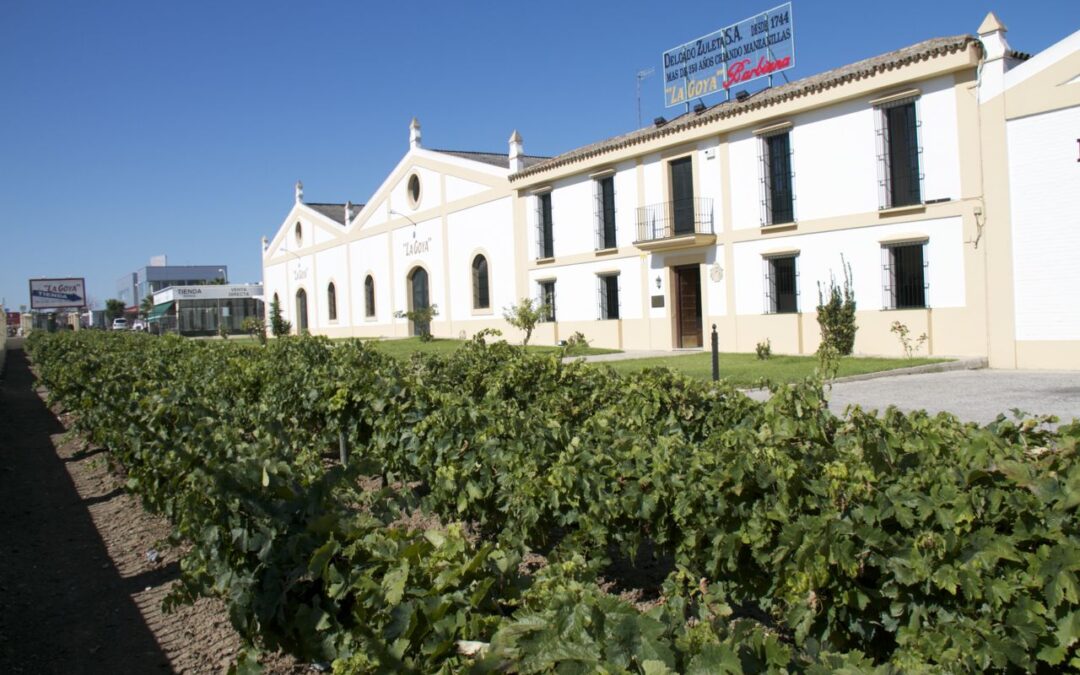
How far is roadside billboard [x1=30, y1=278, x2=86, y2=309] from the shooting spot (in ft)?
243

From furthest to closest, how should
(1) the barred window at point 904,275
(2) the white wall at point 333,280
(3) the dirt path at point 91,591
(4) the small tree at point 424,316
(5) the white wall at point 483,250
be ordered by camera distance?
1. (2) the white wall at point 333,280
2. (4) the small tree at point 424,316
3. (5) the white wall at point 483,250
4. (1) the barred window at point 904,275
5. (3) the dirt path at point 91,591

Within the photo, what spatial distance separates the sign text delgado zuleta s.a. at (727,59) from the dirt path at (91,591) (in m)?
19.6

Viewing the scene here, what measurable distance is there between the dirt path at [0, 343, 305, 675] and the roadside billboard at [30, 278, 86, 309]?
77210 mm

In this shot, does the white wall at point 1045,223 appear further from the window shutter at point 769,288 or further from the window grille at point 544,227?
the window grille at point 544,227

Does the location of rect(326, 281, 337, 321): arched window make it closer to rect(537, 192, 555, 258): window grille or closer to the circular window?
the circular window

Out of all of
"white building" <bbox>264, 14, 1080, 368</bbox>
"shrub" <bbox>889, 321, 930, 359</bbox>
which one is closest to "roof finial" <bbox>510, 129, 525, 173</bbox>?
"white building" <bbox>264, 14, 1080, 368</bbox>

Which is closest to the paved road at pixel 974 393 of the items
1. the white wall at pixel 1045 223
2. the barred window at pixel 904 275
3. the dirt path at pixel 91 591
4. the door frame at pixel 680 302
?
the white wall at pixel 1045 223

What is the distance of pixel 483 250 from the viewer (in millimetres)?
29641

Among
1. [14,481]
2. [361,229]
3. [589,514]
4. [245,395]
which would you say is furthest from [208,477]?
[361,229]

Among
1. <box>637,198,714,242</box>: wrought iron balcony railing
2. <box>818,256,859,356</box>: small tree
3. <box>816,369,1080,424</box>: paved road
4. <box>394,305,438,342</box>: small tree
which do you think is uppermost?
<box>637,198,714,242</box>: wrought iron balcony railing

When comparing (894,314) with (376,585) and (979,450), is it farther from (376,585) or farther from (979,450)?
(376,585)

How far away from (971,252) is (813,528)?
15.1m

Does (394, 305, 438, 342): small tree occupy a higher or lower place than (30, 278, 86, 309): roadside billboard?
lower

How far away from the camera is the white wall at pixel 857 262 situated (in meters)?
16.2
